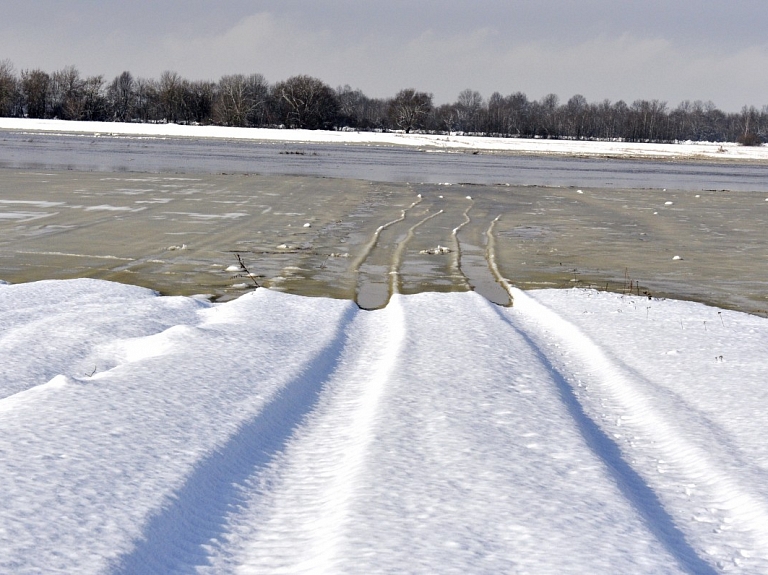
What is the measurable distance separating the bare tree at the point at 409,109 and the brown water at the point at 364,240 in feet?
334

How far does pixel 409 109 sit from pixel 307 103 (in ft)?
61.5

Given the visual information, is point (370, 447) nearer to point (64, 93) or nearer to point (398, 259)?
point (398, 259)

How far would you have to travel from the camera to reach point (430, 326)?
803cm

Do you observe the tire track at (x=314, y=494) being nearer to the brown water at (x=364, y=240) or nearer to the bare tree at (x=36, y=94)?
the brown water at (x=364, y=240)

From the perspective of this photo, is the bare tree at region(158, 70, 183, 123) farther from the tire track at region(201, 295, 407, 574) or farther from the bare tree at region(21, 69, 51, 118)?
the tire track at region(201, 295, 407, 574)

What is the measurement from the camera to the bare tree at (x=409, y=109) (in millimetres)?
124500

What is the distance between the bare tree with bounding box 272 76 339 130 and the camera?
113 meters

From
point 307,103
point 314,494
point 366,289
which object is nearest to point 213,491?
point 314,494

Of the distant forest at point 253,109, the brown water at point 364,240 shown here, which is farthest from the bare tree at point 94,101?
the brown water at point 364,240

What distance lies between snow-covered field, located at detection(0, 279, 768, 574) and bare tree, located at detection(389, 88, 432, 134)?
119 meters

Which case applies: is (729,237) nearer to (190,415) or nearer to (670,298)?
(670,298)

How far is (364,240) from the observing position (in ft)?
48.4

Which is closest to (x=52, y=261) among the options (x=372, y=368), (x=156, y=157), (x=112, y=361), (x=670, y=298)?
(x=112, y=361)

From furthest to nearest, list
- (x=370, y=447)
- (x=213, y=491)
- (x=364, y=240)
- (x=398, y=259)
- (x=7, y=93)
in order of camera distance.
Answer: (x=7, y=93), (x=364, y=240), (x=398, y=259), (x=370, y=447), (x=213, y=491)
